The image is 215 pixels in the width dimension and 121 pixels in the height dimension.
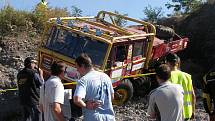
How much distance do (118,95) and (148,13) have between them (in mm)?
10900

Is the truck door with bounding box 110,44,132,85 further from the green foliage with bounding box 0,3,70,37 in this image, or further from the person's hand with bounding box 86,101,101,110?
the person's hand with bounding box 86,101,101,110

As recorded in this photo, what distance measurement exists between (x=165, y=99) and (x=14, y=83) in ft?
29.8

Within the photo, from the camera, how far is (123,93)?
13359 mm

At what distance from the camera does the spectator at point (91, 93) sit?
6289 millimetres

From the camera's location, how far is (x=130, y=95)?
13484 millimetres

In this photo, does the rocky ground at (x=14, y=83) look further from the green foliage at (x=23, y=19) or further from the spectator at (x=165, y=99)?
the spectator at (x=165, y=99)

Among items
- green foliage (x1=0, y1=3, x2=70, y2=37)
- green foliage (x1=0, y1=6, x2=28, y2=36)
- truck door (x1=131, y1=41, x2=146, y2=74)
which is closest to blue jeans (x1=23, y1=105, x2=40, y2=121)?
truck door (x1=131, y1=41, x2=146, y2=74)

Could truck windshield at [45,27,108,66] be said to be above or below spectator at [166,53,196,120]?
above

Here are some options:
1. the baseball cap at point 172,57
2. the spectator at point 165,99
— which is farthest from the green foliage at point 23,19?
the spectator at point 165,99

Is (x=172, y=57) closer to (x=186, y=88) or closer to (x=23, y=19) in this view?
(x=186, y=88)

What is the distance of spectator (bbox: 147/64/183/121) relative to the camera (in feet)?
20.2

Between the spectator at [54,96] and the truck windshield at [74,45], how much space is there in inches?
225

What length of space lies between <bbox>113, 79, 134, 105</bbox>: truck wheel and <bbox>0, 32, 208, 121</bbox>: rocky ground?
0.19 m

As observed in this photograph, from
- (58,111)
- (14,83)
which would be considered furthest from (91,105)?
(14,83)
